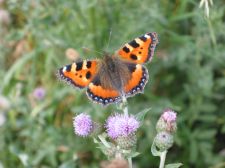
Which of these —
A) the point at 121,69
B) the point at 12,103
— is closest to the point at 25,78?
the point at 12,103

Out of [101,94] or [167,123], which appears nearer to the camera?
[167,123]

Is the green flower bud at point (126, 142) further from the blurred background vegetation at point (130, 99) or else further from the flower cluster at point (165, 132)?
the blurred background vegetation at point (130, 99)

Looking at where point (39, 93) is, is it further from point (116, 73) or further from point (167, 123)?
point (167, 123)

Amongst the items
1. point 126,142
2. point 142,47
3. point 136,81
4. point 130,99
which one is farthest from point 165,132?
point 130,99

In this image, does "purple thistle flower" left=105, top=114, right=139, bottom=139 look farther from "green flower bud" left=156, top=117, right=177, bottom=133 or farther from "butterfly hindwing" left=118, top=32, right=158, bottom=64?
"butterfly hindwing" left=118, top=32, right=158, bottom=64

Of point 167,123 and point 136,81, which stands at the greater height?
point 136,81

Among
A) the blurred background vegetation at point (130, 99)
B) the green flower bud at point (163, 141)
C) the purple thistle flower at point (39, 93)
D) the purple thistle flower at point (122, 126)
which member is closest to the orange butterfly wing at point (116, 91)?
the purple thistle flower at point (122, 126)

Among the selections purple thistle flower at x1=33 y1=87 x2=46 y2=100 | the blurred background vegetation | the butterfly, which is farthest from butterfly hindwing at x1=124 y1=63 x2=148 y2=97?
purple thistle flower at x1=33 y1=87 x2=46 y2=100
